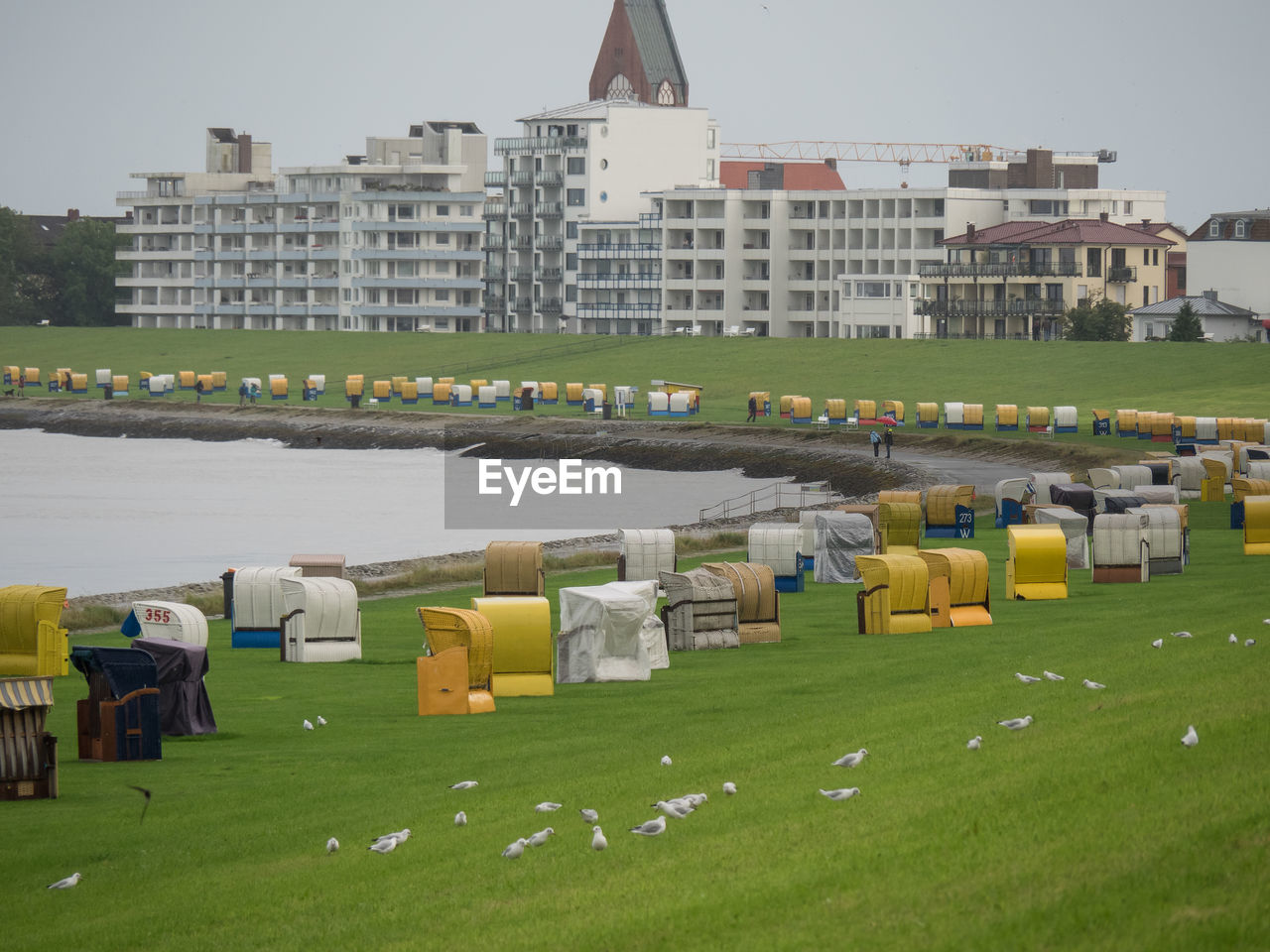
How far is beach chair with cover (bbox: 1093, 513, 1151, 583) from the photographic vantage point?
37594 mm

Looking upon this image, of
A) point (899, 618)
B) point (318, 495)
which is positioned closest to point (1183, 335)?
point (318, 495)

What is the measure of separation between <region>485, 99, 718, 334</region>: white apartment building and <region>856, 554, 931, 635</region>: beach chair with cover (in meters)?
146

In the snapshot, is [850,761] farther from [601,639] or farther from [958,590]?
[958,590]

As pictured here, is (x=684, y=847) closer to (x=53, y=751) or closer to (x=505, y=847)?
(x=505, y=847)

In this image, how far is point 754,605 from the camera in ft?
104

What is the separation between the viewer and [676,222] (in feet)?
552

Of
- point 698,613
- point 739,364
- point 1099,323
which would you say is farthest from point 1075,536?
point 1099,323

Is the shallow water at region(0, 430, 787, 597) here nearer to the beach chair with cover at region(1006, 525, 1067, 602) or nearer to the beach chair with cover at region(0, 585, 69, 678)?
the beach chair with cover at region(0, 585, 69, 678)

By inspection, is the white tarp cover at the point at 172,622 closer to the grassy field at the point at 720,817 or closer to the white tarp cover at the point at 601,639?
the grassy field at the point at 720,817

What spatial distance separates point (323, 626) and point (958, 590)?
35.4 feet

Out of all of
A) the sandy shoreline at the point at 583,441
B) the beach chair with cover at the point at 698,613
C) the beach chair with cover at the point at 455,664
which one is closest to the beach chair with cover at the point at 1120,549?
the beach chair with cover at the point at 698,613

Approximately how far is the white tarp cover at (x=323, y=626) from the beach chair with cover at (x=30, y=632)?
3.78m

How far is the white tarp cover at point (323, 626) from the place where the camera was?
31.1 metres

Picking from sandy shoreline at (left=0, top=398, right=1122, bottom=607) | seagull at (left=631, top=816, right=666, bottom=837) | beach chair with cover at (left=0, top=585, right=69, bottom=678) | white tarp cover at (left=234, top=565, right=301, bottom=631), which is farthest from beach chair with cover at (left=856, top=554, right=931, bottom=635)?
sandy shoreline at (left=0, top=398, right=1122, bottom=607)
